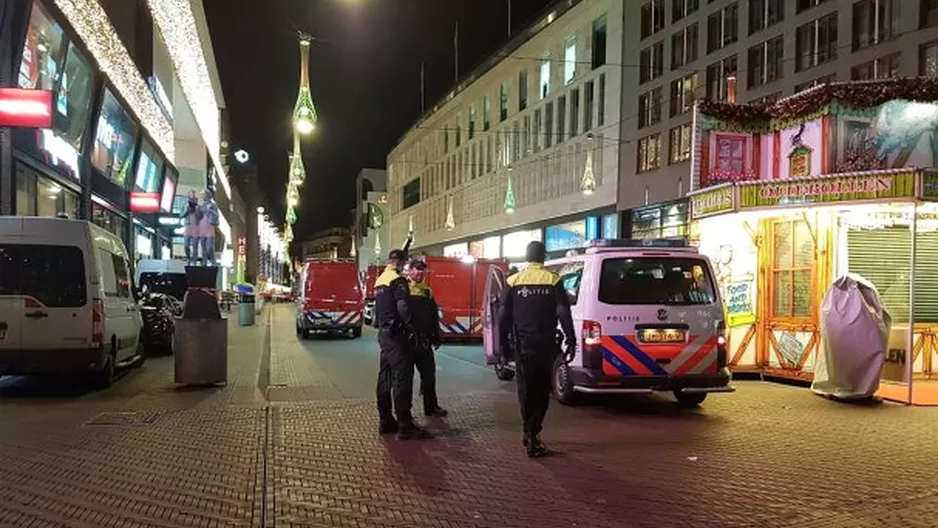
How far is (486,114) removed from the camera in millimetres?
55969

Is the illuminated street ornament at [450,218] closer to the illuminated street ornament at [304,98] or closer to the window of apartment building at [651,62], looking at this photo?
the window of apartment building at [651,62]

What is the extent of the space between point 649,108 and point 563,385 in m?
31.0

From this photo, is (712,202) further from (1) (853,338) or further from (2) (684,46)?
(2) (684,46)

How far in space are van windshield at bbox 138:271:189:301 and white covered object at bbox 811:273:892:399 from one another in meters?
16.0

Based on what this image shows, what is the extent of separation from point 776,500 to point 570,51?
40.4m

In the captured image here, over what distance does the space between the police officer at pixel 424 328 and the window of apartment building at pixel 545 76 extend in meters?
38.5

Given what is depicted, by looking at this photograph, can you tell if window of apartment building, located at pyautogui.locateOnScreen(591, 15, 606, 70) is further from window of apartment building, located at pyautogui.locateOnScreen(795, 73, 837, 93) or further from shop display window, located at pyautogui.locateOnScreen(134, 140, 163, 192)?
shop display window, located at pyautogui.locateOnScreen(134, 140, 163, 192)

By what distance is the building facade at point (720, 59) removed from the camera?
2772 cm

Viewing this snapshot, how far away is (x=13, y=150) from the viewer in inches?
557

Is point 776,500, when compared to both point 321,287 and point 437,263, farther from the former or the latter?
point 321,287

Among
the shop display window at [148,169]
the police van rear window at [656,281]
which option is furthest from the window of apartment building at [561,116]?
the police van rear window at [656,281]

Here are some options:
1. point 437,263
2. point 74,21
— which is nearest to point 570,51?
point 437,263

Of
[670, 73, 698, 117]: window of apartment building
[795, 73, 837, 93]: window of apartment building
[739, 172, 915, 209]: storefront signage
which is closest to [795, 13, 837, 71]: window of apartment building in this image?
[795, 73, 837, 93]: window of apartment building

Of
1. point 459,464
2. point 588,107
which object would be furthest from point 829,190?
point 588,107
